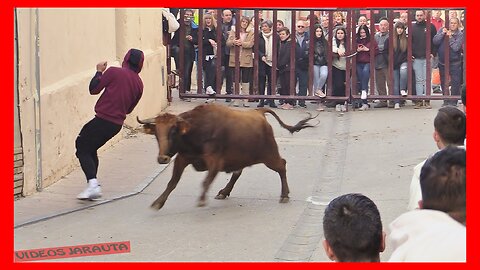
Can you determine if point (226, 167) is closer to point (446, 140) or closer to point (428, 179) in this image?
point (446, 140)

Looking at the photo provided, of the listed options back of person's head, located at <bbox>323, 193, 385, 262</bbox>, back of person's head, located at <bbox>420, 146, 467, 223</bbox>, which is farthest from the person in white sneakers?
back of person's head, located at <bbox>420, 146, 467, 223</bbox>

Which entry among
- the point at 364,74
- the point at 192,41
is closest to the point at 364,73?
the point at 364,74

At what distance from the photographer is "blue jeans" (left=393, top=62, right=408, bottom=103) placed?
587 inches

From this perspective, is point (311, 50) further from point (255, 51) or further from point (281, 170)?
point (281, 170)

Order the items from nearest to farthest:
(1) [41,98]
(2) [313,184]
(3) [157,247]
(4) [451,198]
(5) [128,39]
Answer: (4) [451,198], (3) [157,247], (1) [41,98], (2) [313,184], (5) [128,39]

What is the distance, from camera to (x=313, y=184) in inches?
390

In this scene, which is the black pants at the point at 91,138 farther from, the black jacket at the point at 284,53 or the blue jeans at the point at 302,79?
the blue jeans at the point at 302,79

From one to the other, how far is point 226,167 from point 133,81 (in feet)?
3.91

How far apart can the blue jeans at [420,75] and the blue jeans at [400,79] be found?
0.18 m

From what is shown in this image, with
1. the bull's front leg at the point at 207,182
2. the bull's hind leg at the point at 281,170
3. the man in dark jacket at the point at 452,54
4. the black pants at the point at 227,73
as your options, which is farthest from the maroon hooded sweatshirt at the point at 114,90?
the man in dark jacket at the point at 452,54

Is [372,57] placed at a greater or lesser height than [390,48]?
lesser

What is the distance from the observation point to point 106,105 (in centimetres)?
862

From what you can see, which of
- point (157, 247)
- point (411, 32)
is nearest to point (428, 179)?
point (157, 247)

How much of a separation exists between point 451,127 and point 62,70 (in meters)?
5.72
